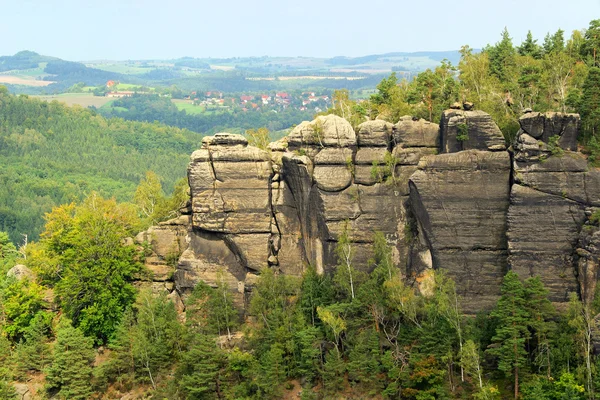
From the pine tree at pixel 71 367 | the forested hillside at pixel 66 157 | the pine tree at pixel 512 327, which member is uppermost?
the pine tree at pixel 512 327

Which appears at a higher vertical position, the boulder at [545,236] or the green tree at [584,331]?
the boulder at [545,236]

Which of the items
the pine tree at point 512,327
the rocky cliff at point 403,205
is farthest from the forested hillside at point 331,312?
the rocky cliff at point 403,205

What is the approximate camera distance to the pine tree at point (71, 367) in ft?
140

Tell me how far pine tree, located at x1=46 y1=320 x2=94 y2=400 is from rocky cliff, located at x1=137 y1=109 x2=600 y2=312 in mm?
6167

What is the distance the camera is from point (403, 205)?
42188mm

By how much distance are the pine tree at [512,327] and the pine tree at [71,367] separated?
21.4 metres

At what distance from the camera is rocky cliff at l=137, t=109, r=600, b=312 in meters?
37.5

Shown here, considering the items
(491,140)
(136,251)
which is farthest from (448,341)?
(136,251)

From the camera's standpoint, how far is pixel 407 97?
48500 millimetres

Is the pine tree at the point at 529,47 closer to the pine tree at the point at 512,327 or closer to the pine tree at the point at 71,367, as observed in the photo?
the pine tree at the point at 512,327

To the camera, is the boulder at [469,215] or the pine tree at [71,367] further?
the pine tree at [71,367]

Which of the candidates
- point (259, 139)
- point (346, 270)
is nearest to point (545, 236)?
point (346, 270)

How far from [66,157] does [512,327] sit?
122034 millimetres

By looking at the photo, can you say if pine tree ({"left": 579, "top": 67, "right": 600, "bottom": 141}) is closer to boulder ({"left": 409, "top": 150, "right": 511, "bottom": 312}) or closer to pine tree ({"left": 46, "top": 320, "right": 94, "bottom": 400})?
boulder ({"left": 409, "top": 150, "right": 511, "bottom": 312})
